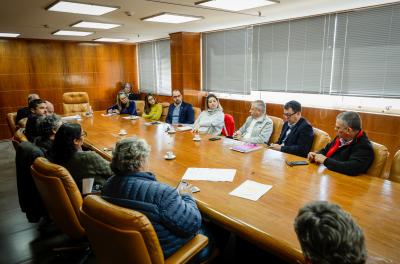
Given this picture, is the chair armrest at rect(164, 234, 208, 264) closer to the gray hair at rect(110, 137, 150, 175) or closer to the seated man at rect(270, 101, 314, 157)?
the gray hair at rect(110, 137, 150, 175)

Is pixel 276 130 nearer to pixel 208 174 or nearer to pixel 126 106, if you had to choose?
pixel 208 174

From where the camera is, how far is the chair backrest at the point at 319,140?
2.82 metres

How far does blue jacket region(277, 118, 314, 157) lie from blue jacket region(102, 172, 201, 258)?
1755mm

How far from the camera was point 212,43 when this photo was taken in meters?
6.40

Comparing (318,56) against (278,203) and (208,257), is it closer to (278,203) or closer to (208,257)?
(278,203)

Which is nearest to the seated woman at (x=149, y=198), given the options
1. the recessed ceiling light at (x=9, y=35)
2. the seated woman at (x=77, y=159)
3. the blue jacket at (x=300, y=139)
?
the seated woman at (x=77, y=159)

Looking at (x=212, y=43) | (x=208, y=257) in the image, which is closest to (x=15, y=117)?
(x=212, y=43)

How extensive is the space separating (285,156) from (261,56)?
11.0ft

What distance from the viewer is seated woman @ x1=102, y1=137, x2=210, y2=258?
1.39m

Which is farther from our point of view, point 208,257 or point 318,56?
point 318,56

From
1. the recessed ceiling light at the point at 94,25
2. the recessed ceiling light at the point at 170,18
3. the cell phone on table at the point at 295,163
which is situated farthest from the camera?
the recessed ceiling light at the point at 94,25

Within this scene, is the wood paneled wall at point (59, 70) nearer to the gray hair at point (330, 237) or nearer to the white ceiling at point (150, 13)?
the white ceiling at point (150, 13)

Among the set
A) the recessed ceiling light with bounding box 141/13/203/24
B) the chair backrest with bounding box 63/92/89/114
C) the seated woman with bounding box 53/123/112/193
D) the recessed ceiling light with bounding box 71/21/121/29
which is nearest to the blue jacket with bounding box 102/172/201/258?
the seated woman with bounding box 53/123/112/193

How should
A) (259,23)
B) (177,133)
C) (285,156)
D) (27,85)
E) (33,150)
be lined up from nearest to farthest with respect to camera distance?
(33,150) < (285,156) < (177,133) < (259,23) < (27,85)
